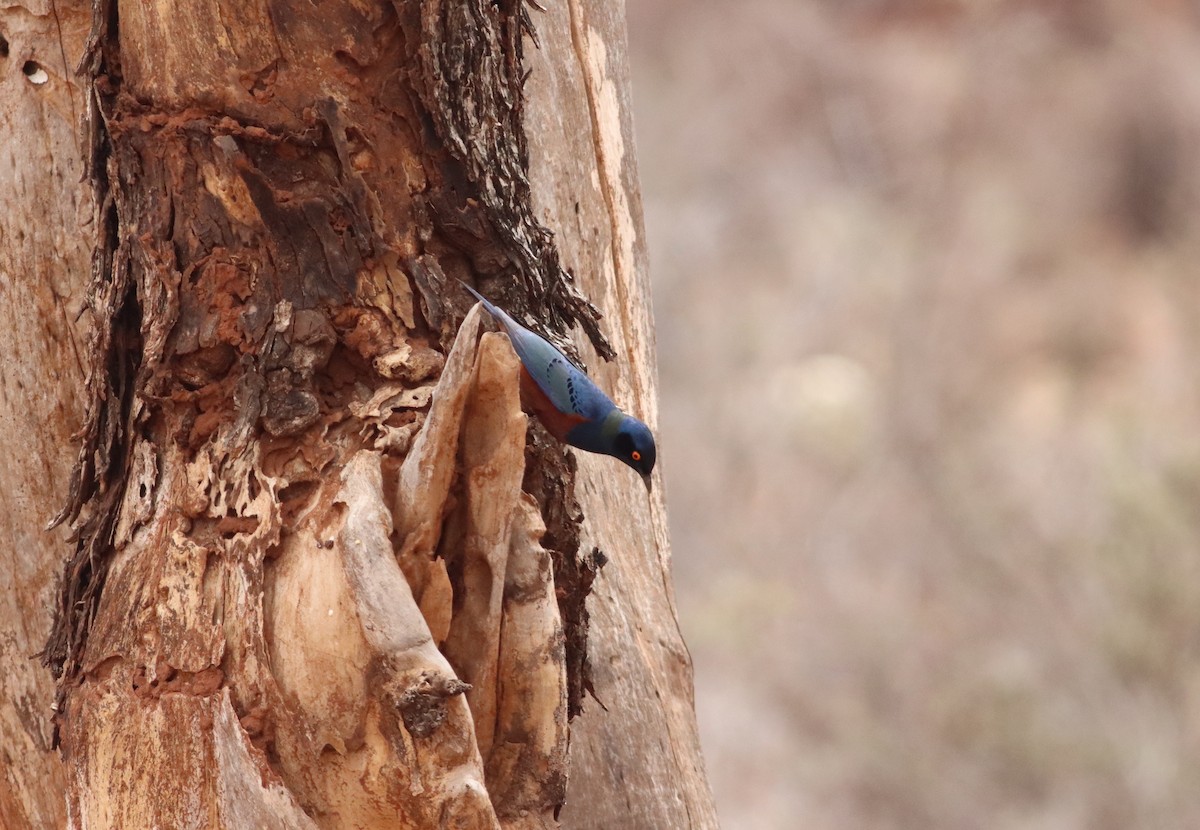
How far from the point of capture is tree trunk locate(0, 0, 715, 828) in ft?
5.03

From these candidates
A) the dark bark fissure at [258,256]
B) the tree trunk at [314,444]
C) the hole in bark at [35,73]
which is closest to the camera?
the tree trunk at [314,444]

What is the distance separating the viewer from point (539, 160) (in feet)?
6.87

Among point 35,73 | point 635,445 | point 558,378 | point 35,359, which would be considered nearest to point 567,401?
point 558,378

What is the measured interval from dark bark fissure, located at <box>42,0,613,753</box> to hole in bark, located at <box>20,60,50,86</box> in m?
0.24

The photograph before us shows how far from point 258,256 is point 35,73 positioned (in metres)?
0.51

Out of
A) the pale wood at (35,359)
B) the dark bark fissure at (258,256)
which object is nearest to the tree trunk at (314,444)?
the dark bark fissure at (258,256)

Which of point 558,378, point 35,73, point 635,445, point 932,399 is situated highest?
point 35,73

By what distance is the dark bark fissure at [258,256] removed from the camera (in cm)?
166

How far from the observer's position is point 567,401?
5.48 feet

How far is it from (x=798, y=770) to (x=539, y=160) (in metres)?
6.79

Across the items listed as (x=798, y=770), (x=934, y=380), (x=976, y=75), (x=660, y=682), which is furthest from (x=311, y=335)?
(x=976, y=75)

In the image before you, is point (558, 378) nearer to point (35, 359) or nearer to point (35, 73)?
point (35, 359)

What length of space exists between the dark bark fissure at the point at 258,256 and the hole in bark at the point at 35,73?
9.4 inches

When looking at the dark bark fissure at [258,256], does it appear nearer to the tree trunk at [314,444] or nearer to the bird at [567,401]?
the tree trunk at [314,444]
